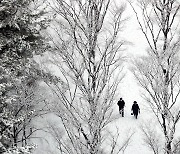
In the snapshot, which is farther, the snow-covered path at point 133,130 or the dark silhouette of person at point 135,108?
the dark silhouette of person at point 135,108

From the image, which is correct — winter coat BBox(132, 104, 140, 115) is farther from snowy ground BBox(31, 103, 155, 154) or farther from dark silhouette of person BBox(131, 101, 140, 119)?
snowy ground BBox(31, 103, 155, 154)

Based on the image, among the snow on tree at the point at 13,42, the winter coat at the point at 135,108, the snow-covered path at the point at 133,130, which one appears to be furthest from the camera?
the winter coat at the point at 135,108

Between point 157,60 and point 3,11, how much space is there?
4.79 metres

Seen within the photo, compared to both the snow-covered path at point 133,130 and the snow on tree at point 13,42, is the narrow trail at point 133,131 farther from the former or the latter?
the snow on tree at point 13,42

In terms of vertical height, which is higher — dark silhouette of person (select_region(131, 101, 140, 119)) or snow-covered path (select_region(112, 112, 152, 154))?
dark silhouette of person (select_region(131, 101, 140, 119))

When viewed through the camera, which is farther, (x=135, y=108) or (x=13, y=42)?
(x=135, y=108)

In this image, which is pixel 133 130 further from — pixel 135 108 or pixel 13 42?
pixel 13 42

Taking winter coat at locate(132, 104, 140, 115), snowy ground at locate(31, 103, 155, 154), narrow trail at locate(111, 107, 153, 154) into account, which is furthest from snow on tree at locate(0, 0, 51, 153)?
winter coat at locate(132, 104, 140, 115)

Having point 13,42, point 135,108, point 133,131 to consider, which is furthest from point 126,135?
point 13,42

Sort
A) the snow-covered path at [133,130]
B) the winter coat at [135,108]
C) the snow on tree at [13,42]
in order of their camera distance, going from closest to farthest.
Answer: the snow on tree at [13,42] → the snow-covered path at [133,130] → the winter coat at [135,108]

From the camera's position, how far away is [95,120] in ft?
23.1

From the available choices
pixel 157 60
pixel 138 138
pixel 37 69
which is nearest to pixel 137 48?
pixel 138 138

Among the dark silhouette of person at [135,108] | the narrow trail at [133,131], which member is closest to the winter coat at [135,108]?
the dark silhouette of person at [135,108]

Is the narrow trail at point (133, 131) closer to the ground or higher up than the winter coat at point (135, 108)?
closer to the ground
